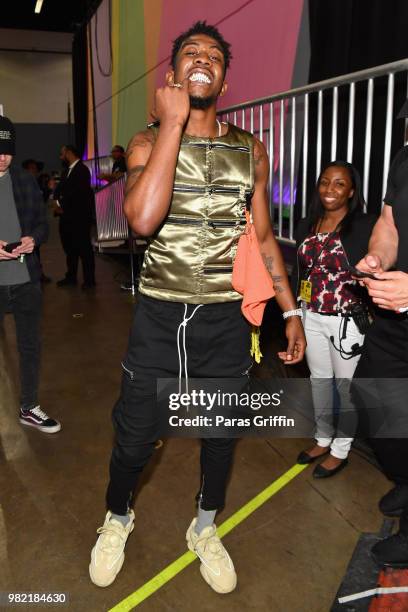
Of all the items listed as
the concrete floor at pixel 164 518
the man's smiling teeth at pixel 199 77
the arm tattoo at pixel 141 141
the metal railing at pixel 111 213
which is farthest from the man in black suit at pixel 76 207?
the man's smiling teeth at pixel 199 77

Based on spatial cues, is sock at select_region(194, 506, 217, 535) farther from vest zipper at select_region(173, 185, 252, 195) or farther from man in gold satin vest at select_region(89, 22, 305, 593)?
vest zipper at select_region(173, 185, 252, 195)

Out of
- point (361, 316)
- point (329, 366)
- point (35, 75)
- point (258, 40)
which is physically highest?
point (35, 75)

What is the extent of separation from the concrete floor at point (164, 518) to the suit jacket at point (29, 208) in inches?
41.4

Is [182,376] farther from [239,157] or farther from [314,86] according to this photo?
[314,86]

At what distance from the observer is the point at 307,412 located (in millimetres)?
3445

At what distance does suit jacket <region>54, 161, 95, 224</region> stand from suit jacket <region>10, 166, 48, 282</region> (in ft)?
13.7

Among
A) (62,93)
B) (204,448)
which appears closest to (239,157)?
(204,448)

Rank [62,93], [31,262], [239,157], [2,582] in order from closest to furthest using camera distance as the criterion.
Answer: [239,157]
[2,582]
[31,262]
[62,93]

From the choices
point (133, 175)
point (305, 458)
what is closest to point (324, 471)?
point (305, 458)

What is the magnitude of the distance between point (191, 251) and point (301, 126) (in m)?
2.83

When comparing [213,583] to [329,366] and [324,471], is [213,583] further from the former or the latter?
[329,366]

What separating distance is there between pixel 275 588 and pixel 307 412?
1541mm

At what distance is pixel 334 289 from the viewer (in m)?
2.61

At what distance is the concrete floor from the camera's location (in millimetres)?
1992
